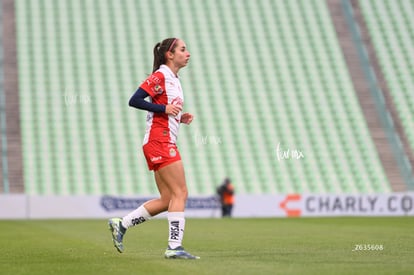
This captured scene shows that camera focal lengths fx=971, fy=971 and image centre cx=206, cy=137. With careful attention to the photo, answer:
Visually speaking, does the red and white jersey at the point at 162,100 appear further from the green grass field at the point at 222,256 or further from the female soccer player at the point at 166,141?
the green grass field at the point at 222,256

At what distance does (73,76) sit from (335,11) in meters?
11.5

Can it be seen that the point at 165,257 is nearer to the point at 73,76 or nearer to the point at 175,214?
the point at 175,214

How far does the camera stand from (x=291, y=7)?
132 feet

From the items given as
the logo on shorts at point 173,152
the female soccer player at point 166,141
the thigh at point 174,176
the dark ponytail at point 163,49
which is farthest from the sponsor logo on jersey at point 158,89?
the thigh at point 174,176

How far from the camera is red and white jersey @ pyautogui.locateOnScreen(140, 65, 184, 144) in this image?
33.0ft

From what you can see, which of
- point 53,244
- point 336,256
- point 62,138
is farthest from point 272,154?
point 336,256

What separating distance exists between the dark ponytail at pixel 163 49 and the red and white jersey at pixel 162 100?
168 millimetres

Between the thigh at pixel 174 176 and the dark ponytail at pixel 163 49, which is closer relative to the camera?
the thigh at pixel 174 176

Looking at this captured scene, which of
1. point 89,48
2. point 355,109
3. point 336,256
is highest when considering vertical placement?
point 89,48

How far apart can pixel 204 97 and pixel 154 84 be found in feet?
85.2

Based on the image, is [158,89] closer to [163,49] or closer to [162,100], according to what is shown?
[162,100]

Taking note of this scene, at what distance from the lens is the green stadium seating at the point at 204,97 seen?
33.0 metres

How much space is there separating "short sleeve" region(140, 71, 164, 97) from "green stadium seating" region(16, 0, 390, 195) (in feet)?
72.4

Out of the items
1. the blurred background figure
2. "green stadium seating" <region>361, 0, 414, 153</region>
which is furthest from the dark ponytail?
"green stadium seating" <region>361, 0, 414, 153</region>
